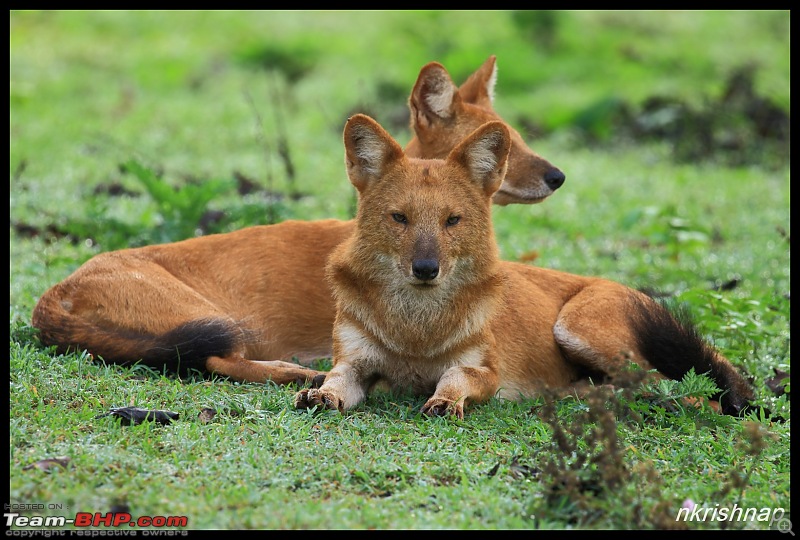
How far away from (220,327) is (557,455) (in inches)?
90.7

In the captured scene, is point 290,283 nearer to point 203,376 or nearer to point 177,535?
point 203,376

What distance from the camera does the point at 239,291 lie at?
6113mm

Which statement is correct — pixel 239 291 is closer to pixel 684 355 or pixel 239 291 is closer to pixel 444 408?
pixel 444 408

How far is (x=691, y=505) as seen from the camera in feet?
12.4

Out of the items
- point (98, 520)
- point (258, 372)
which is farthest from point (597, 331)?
point (98, 520)

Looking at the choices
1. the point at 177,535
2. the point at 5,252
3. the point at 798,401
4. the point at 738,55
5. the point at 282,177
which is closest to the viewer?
the point at 177,535

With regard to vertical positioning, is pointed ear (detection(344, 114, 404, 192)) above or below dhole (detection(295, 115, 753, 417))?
above

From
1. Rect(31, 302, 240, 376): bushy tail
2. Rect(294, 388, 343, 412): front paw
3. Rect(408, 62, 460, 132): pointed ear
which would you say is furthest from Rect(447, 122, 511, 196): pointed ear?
Rect(31, 302, 240, 376): bushy tail

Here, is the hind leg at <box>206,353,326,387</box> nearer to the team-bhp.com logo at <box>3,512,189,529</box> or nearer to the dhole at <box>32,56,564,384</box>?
the dhole at <box>32,56,564,384</box>

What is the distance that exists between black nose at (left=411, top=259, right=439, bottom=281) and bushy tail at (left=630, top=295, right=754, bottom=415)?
148 centimetres

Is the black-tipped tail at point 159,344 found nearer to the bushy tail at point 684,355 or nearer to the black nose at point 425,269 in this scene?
the black nose at point 425,269

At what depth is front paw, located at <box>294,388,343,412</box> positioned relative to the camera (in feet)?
15.9

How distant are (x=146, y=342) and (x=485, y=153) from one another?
2106 mm
